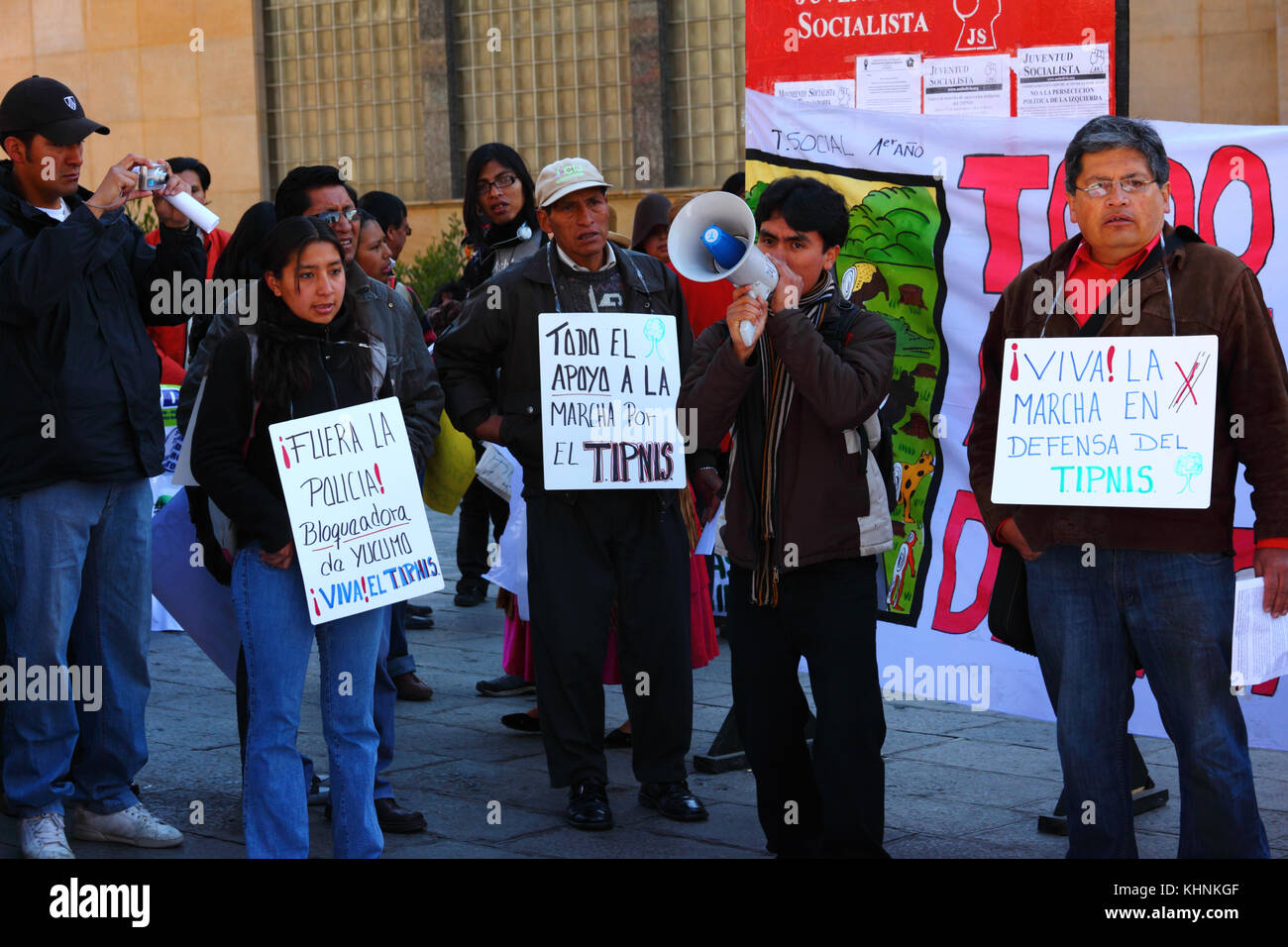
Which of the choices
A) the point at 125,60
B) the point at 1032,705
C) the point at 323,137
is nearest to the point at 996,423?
the point at 1032,705

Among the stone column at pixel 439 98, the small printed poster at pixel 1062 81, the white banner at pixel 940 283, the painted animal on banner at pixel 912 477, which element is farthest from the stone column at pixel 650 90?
the painted animal on banner at pixel 912 477

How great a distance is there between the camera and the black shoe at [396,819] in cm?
501

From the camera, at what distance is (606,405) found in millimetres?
5324

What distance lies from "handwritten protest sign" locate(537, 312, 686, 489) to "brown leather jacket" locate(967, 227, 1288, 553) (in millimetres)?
1675

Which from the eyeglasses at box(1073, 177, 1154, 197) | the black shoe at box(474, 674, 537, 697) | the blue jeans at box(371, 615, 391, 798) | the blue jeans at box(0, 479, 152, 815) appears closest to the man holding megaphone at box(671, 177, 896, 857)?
the eyeglasses at box(1073, 177, 1154, 197)

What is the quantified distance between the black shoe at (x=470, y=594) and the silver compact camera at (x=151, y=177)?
4820 millimetres

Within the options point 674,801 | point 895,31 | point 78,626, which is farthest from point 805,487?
point 895,31

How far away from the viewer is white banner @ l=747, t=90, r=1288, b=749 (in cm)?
532

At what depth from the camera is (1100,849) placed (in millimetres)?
3932

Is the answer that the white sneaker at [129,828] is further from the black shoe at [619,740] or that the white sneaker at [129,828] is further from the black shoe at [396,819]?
the black shoe at [619,740]

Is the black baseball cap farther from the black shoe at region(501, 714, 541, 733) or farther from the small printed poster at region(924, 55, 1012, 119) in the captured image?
the small printed poster at region(924, 55, 1012, 119)

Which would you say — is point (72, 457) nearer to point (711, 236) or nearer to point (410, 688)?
point (711, 236)

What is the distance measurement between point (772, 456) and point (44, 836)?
8.09ft
